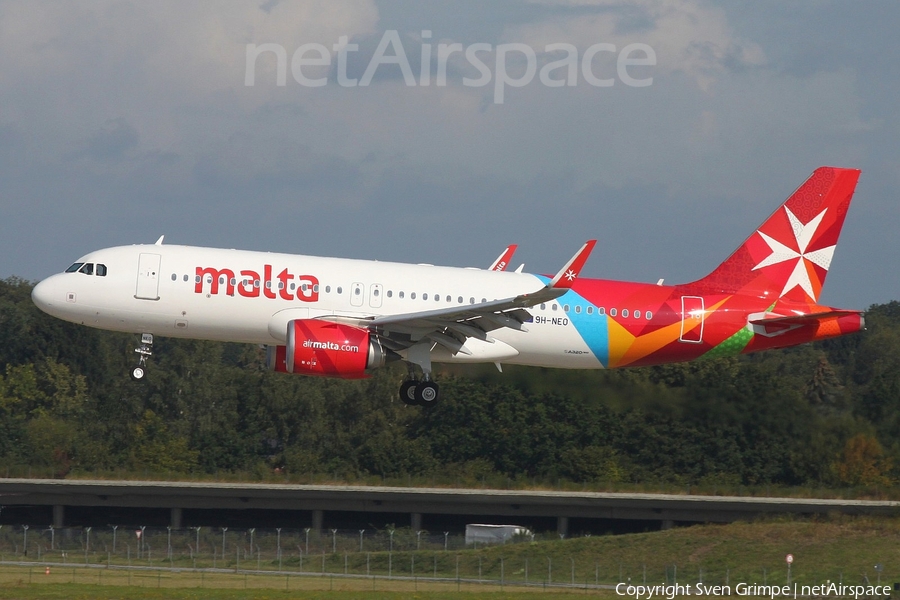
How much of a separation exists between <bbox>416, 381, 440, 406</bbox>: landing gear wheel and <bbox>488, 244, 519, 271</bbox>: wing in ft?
15.3

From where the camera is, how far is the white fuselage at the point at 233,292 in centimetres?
3409

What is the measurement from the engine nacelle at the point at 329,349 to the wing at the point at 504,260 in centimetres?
588

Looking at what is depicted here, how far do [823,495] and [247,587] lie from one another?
2663 centimetres

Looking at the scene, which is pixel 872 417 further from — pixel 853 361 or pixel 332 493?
pixel 853 361

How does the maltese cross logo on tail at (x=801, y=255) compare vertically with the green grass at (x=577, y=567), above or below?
above

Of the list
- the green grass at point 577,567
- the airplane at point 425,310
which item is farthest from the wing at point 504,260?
the green grass at point 577,567

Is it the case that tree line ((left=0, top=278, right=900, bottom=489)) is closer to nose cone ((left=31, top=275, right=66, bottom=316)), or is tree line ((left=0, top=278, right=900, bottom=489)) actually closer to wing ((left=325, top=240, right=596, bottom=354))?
wing ((left=325, top=240, right=596, bottom=354))

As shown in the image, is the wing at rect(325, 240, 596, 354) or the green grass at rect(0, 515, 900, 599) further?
the green grass at rect(0, 515, 900, 599)

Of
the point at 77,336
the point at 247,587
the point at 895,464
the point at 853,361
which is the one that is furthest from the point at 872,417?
the point at 77,336

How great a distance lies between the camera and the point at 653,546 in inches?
1752

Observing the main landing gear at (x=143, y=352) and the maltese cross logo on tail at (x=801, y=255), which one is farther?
the maltese cross logo on tail at (x=801, y=255)

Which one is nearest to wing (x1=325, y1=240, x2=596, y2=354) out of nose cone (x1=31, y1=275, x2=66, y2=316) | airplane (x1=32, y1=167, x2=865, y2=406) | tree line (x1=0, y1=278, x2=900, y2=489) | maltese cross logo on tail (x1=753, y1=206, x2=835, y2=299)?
airplane (x1=32, y1=167, x2=865, y2=406)

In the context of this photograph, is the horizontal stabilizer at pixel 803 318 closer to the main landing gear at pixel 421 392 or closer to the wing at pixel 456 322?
the wing at pixel 456 322

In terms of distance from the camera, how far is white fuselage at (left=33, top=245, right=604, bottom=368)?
3409 centimetres
